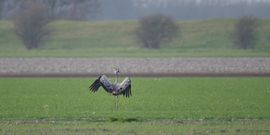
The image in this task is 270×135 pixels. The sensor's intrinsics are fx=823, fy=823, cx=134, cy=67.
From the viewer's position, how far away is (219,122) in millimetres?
20969

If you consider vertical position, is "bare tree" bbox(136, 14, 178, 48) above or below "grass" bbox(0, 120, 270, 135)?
above

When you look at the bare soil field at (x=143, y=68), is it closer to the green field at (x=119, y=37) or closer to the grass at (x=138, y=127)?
the green field at (x=119, y=37)

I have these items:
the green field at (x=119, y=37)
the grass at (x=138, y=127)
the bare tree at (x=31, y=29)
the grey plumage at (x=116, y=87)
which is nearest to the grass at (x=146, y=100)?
the grey plumage at (x=116, y=87)

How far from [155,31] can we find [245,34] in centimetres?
968

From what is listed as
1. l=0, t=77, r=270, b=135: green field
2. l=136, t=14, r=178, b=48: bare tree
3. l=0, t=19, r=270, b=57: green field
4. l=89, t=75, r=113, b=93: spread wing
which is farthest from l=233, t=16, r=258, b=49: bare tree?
l=89, t=75, r=113, b=93: spread wing

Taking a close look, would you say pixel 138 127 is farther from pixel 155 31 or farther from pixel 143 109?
pixel 155 31

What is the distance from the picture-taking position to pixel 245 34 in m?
88.5

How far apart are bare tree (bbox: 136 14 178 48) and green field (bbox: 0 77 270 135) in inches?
1968

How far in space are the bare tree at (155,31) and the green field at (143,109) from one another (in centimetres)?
5000

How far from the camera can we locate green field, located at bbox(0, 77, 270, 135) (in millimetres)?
19625

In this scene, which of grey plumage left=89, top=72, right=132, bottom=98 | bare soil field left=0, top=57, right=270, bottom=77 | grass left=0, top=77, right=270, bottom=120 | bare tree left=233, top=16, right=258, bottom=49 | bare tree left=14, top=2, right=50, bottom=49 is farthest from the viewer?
bare tree left=14, top=2, right=50, bottom=49

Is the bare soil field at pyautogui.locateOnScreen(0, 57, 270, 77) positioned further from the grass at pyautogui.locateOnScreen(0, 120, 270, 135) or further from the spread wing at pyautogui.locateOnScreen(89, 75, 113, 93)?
the grass at pyautogui.locateOnScreen(0, 120, 270, 135)

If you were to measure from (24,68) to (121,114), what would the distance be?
3009cm

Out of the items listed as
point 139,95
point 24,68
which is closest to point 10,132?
point 139,95
